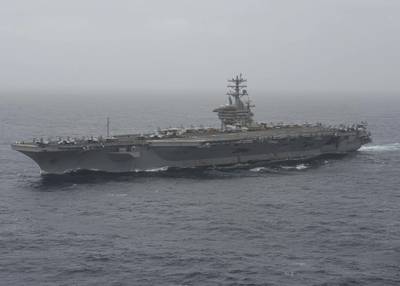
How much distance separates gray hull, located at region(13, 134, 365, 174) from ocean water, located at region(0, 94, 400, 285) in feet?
4.31

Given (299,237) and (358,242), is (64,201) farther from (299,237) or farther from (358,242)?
(358,242)

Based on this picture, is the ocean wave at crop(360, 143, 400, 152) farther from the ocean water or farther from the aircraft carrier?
the ocean water

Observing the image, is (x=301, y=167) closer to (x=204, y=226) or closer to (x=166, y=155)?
(x=166, y=155)

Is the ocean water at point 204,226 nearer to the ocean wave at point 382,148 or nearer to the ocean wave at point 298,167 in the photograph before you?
the ocean wave at point 298,167

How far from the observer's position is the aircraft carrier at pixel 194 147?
4522cm

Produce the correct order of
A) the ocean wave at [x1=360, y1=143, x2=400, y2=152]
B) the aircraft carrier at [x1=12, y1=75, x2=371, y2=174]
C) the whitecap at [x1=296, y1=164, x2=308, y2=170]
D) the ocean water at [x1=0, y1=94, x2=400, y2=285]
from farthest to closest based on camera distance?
the ocean wave at [x1=360, y1=143, x2=400, y2=152], the whitecap at [x1=296, y1=164, x2=308, y2=170], the aircraft carrier at [x1=12, y1=75, x2=371, y2=174], the ocean water at [x1=0, y1=94, x2=400, y2=285]

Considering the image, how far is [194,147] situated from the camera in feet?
157

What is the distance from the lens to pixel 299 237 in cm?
2945

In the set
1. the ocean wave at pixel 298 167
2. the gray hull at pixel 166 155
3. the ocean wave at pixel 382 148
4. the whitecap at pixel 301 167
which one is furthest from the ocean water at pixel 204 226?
the ocean wave at pixel 382 148

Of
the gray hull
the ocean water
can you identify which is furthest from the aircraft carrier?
the ocean water

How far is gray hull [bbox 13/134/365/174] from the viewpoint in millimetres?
45250

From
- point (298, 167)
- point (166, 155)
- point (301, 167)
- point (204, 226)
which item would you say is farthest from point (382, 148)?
point (204, 226)

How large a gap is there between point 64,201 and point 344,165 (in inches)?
1042

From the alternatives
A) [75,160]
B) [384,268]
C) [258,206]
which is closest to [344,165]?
[258,206]
